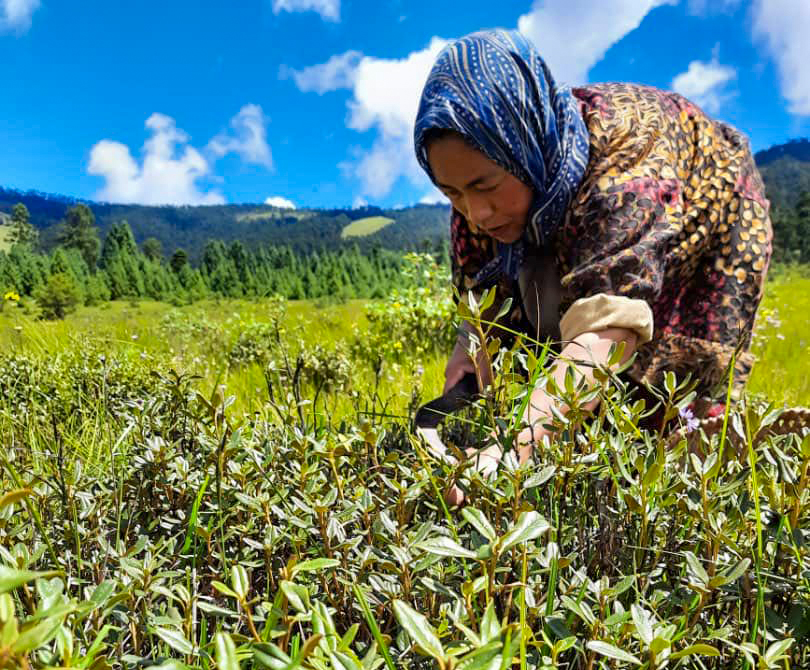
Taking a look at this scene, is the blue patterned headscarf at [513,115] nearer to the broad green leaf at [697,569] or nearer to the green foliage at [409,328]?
the broad green leaf at [697,569]

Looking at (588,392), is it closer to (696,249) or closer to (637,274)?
(637,274)

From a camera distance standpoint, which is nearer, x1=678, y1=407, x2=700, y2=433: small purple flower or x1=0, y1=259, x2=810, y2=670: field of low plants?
x1=0, y1=259, x2=810, y2=670: field of low plants

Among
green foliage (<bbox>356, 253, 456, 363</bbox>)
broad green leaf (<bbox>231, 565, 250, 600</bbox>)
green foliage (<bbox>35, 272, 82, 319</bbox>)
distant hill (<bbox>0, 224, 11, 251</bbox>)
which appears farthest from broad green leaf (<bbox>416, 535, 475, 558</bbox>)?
distant hill (<bbox>0, 224, 11, 251</bbox>)

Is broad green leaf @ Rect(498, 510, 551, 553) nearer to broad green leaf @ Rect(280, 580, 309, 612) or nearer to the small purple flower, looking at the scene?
broad green leaf @ Rect(280, 580, 309, 612)

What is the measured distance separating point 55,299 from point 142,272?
145 ft

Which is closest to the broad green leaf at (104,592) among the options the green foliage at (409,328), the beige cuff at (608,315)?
the beige cuff at (608,315)

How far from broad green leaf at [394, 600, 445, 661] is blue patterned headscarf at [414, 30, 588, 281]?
189cm

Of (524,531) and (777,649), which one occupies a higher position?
(524,531)

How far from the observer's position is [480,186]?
2223 millimetres

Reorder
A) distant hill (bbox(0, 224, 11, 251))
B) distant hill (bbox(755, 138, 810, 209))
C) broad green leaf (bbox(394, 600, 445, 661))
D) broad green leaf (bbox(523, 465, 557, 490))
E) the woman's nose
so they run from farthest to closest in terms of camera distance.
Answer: distant hill (bbox(755, 138, 810, 209)) → distant hill (bbox(0, 224, 11, 251)) → the woman's nose → broad green leaf (bbox(523, 465, 557, 490)) → broad green leaf (bbox(394, 600, 445, 661))

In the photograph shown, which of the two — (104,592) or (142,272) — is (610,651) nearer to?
(104,592)

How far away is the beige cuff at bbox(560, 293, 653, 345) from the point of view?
182 centimetres

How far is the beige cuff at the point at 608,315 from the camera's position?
1.82m

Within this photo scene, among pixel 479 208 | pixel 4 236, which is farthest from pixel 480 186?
pixel 4 236
